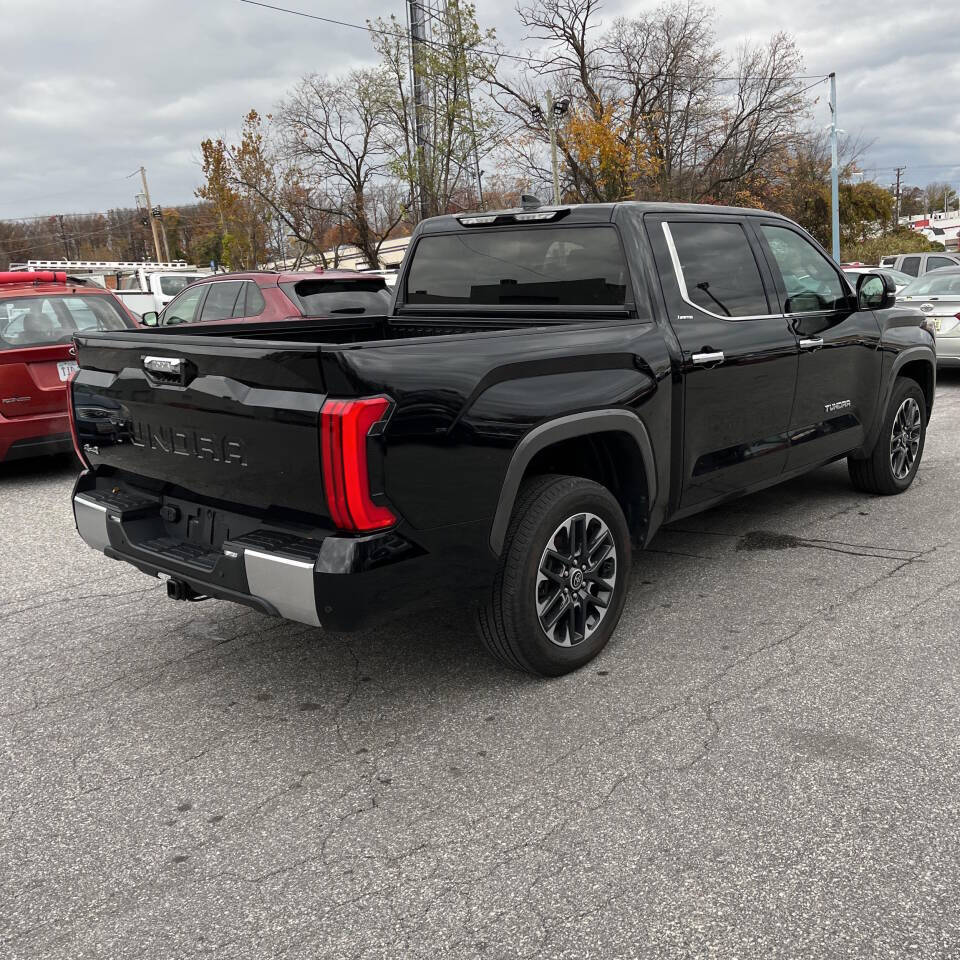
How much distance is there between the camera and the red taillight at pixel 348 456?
110 inches

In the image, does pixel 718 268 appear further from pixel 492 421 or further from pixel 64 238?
pixel 64 238

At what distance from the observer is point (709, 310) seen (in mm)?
4402

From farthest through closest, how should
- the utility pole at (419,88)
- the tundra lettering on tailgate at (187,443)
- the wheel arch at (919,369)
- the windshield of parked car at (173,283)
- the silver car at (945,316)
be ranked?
the utility pole at (419,88)
the windshield of parked car at (173,283)
the silver car at (945,316)
the wheel arch at (919,369)
the tundra lettering on tailgate at (187,443)

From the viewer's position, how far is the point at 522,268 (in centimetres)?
454

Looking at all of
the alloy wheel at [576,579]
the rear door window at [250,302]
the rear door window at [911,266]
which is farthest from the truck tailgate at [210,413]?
the rear door window at [911,266]

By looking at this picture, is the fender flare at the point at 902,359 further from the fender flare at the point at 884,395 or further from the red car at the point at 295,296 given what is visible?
the red car at the point at 295,296

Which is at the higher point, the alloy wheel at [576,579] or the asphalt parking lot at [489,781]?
the alloy wheel at [576,579]

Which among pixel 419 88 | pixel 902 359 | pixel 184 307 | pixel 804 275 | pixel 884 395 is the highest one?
pixel 419 88

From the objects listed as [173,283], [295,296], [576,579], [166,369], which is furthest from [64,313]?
[173,283]

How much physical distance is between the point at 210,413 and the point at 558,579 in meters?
1.46

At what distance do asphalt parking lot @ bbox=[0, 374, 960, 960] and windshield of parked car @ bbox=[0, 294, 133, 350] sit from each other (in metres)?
3.60

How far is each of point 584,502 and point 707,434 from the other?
103 centimetres

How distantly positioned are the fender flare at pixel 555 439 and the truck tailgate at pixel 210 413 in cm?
70

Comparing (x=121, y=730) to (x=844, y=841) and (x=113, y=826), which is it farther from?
(x=844, y=841)
